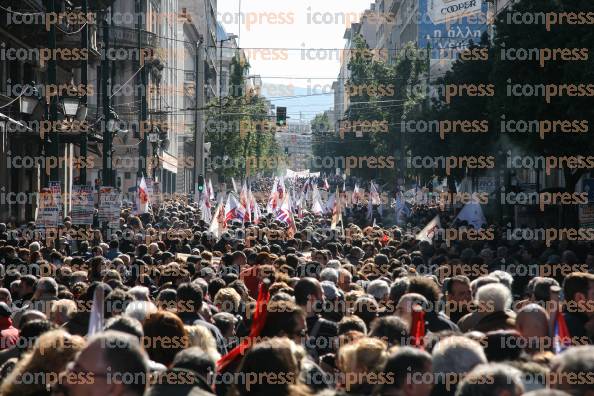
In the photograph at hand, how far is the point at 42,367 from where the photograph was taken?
6.23 metres

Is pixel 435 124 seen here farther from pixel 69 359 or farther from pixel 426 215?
pixel 69 359

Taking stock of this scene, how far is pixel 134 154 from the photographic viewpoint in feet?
200

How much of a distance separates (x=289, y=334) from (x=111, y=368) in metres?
2.72

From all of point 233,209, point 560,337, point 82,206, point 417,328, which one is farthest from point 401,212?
point 560,337

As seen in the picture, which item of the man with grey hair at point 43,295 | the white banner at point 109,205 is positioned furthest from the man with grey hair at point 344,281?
the white banner at point 109,205

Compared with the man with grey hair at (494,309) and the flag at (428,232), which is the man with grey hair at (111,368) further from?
the flag at (428,232)

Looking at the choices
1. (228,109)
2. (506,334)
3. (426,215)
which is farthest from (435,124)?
(506,334)

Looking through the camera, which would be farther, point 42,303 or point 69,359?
point 42,303

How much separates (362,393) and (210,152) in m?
82.9

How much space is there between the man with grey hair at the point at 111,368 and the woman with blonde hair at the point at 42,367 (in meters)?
0.73

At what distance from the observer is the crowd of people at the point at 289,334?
5355 mm

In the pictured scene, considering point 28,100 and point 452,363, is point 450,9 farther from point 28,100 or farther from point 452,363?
point 452,363

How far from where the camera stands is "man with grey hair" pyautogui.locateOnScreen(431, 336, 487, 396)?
615 cm

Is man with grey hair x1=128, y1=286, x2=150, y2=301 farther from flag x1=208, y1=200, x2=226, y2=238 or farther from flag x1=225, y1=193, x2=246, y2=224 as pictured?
flag x1=225, y1=193, x2=246, y2=224
